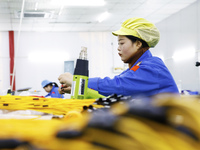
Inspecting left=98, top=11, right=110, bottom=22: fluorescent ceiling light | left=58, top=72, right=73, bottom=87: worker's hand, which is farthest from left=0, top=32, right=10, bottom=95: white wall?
left=58, top=72, right=73, bottom=87: worker's hand

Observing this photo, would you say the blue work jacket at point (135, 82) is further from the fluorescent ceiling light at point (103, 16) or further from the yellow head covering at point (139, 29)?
the fluorescent ceiling light at point (103, 16)

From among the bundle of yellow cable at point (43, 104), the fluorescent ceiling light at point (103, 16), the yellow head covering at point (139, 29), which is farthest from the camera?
the fluorescent ceiling light at point (103, 16)

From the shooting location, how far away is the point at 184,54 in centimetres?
785

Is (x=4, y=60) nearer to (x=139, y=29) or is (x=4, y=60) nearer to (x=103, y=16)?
(x=103, y=16)

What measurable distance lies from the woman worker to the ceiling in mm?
5946

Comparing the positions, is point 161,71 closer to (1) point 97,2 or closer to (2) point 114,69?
(1) point 97,2

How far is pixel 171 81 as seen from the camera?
53.8 inches

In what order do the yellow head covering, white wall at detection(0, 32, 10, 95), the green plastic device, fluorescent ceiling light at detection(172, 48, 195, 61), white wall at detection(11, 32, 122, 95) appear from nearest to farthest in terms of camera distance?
the green plastic device, the yellow head covering, fluorescent ceiling light at detection(172, 48, 195, 61), white wall at detection(0, 32, 10, 95), white wall at detection(11, 32, 122, 95)

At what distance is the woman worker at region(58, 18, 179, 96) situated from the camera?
1.21 m

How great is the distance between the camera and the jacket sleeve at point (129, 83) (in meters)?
1.20

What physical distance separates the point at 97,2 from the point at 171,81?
6.41 meters

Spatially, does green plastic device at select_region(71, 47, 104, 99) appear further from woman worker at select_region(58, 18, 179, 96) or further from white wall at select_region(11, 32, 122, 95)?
white wall at select_region(11, 32, 122, 95)

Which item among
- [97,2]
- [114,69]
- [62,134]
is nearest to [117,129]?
[62,134]

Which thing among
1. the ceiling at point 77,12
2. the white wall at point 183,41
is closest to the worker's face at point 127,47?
the white wall at point 183,41
